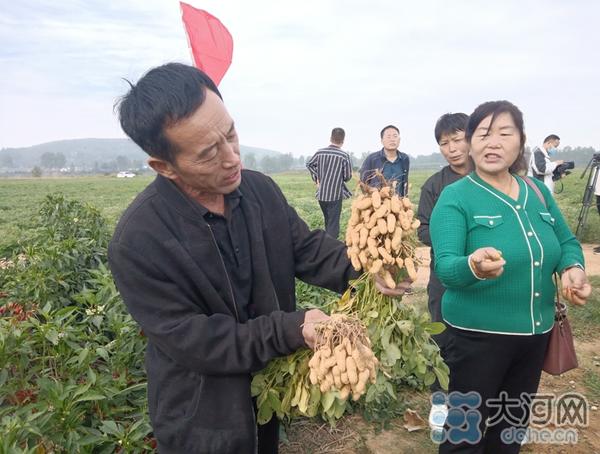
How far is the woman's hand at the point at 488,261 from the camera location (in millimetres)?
1431

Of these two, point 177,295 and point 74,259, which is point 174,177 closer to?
point 177,295

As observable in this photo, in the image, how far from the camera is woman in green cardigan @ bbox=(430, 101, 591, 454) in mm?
1678

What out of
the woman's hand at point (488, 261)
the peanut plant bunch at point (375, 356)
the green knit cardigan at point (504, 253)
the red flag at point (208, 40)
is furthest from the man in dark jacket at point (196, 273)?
the red flag at point (208, 40)

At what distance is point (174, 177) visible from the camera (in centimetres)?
134

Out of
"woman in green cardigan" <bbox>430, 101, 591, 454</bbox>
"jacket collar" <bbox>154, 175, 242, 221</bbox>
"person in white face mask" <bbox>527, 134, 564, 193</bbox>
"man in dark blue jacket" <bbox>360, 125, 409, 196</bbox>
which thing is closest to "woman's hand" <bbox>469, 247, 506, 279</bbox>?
"woman in green cardigan" <bbox>430, 101, 591, 454</bbox>

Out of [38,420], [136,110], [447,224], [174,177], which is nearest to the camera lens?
[136,110]

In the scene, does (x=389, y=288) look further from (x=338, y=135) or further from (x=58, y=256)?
(x=338, y=135)

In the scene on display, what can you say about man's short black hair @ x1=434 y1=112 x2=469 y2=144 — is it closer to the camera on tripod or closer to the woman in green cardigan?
the woman in green cardigan

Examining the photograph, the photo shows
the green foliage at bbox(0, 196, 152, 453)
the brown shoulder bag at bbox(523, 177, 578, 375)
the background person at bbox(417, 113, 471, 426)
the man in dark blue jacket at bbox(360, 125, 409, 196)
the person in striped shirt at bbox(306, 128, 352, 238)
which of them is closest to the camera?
the green foliage at bbox(0, 196, 152, 453)

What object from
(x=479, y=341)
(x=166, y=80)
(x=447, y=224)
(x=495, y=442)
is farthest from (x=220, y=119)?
(x=495, y=442)

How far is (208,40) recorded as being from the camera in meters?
3.50

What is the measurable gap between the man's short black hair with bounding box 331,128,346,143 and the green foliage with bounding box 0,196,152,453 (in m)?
4.76

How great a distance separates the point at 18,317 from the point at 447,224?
2.10 m

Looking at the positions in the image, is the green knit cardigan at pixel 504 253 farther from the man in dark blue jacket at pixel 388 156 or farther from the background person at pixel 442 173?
the man in dark blue jacket at pixel 388 156
